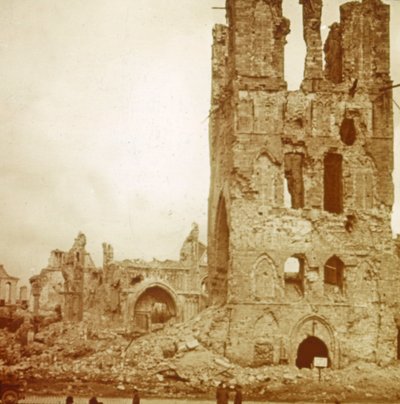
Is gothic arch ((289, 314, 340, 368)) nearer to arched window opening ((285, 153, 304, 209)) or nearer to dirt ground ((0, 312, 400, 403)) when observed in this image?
dirt ground ((0, 312, 400, 403))

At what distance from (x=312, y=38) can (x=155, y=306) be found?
2562 cm

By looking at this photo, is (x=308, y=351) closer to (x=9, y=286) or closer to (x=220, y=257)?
(x=220, y=257)

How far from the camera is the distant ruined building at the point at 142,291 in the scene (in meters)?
52.2

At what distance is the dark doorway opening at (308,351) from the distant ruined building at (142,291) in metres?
18.4

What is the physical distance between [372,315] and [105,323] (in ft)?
77.6

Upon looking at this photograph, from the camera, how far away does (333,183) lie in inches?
1332

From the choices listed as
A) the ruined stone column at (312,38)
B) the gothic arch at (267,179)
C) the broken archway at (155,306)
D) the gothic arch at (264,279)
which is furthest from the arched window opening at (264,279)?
the broken archway at (155,306)

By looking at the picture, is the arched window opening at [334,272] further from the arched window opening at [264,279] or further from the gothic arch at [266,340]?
the gothic arch at [266,340]

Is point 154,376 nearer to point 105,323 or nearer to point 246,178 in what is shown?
point 246,178

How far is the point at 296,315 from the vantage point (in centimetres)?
3128

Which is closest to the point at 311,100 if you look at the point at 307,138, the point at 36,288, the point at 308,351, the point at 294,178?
the point at 307,138

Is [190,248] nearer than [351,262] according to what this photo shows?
No

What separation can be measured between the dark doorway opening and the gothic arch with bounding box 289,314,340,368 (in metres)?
1.28

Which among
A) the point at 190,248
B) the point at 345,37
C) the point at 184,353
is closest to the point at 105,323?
the point at 190,248
